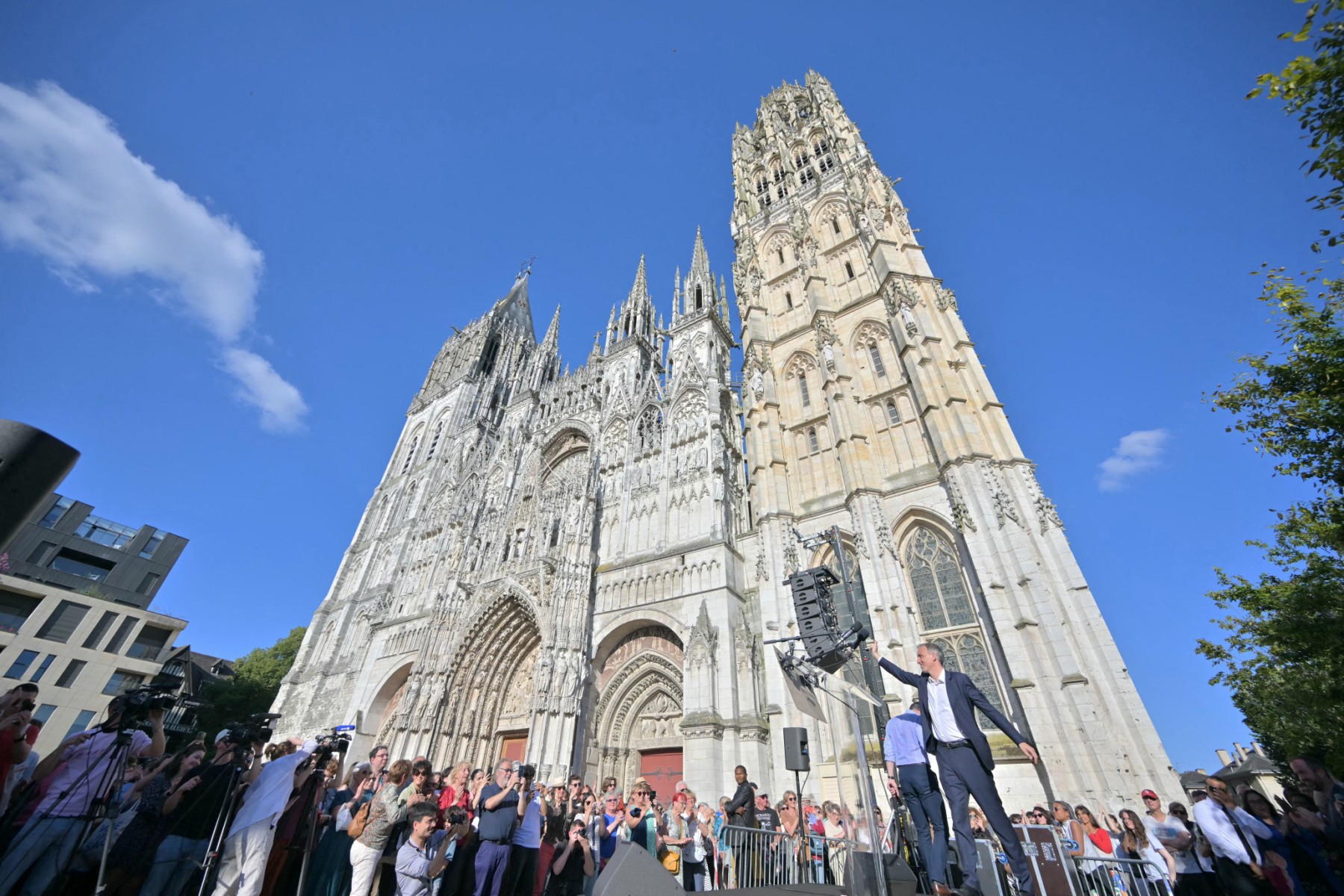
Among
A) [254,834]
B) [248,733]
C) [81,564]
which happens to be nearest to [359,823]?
[254,834]

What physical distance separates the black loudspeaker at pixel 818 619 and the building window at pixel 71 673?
35888 millimetres

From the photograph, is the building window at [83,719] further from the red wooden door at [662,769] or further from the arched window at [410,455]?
the red wooden door at [662,769]

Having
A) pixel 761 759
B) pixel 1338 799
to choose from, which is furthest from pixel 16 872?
pixel 761 759

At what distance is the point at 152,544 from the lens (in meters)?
34.7

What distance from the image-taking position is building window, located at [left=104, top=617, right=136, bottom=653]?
88.4ft

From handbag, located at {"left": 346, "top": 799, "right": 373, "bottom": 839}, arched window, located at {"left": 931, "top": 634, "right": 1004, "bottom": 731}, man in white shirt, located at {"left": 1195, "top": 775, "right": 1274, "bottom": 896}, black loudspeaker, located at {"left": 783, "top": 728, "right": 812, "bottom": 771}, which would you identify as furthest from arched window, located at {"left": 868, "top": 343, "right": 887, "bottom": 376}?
handbag, located at {"left": 346, "top": 799, "right": 373, "bottom": 839}

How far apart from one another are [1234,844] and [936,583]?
818cm

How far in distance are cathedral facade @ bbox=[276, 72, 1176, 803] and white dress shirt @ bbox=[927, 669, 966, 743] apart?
24.7 ft

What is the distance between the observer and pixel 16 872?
3348 millimetres

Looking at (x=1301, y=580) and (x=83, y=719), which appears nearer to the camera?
(x=1301, y=580)

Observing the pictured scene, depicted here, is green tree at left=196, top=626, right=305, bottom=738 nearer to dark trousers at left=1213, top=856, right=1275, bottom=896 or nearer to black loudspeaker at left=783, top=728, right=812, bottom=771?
black loudspeaker at left=783, top=728, right=812, bottom=771

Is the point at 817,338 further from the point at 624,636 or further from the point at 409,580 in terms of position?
the point at 409,580

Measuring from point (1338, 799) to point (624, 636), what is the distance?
46.5 feet

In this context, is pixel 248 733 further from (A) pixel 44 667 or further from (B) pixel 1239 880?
(A) pixel 44 667
